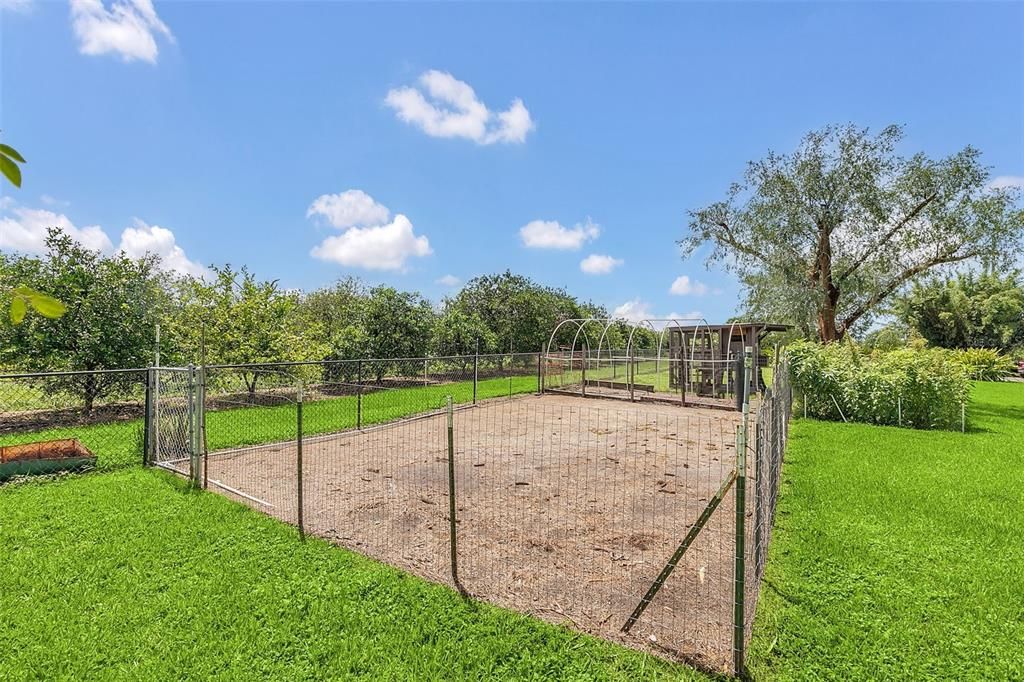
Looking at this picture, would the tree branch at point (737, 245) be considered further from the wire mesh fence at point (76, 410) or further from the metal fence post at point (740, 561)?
the wire mesh fence at point (76, 410)

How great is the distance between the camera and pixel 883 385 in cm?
970

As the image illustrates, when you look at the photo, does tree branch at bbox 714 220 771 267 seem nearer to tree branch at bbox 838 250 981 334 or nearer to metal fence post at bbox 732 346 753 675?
tree branch at bbox 838 250 981 334

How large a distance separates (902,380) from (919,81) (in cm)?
601

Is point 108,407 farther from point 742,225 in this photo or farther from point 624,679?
point 742,225

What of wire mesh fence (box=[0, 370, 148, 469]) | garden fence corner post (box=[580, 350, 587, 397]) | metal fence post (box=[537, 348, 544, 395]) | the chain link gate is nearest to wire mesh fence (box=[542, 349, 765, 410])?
garden fence corner post (box=[580, 350, 587, 397])

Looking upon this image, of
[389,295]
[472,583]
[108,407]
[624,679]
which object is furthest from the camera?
[389,295]

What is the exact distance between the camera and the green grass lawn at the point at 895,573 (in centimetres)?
266

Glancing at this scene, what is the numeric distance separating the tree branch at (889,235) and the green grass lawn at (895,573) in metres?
9.03

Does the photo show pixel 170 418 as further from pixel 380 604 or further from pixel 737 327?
pixel 737 327

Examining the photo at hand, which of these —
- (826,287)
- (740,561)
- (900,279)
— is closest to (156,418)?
(740,561)

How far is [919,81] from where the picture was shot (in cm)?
992

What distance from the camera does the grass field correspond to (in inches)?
102

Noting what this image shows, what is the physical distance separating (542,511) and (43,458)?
5.80 m

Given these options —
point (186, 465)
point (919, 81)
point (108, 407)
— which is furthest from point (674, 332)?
point (108, 407)
